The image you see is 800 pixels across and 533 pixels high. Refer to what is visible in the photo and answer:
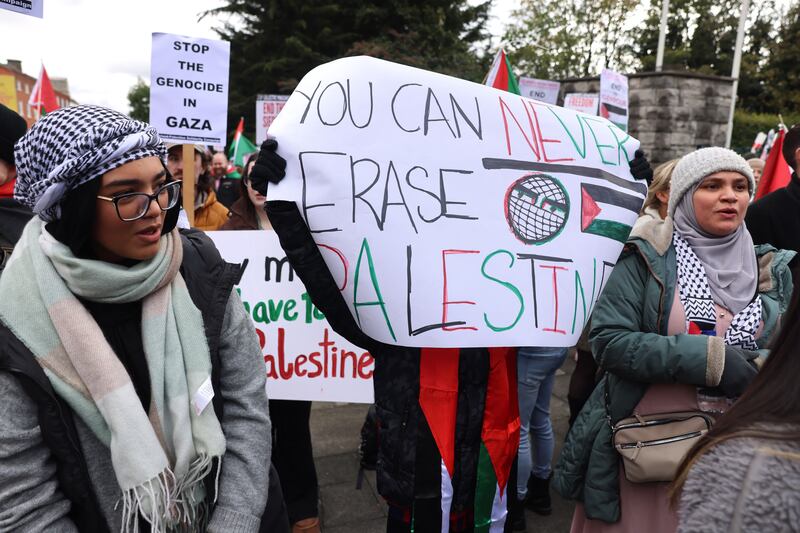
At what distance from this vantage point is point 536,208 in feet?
5.44

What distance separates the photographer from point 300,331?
2.68 m

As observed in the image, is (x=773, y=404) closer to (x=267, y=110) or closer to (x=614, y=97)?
(x=614, y=97)

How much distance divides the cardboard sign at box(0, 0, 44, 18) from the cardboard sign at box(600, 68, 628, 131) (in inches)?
204

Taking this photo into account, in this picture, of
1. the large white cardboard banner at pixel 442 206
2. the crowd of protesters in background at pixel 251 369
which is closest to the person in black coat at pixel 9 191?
the crowd of protesters in background at pixel 251 369

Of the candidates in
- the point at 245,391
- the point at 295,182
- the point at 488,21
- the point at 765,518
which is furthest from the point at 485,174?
the point at 488,21

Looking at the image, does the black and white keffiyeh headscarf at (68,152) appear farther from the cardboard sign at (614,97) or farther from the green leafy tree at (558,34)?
the green leafy tree at (558,34)

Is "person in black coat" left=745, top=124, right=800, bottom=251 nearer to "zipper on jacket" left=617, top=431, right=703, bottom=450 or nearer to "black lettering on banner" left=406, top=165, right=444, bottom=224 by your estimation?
"zipper on jacket" left=617, top=431, right=703, bottom=450

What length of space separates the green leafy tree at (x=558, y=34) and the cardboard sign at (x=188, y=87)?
1723cm

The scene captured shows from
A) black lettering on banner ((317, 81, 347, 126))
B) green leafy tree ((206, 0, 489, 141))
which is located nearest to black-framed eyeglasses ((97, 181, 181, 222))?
black lettering on banner ((317, 81, 347, 126))

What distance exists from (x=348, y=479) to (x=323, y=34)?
1762cm

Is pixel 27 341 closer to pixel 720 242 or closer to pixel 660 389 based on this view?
pixel 660 389

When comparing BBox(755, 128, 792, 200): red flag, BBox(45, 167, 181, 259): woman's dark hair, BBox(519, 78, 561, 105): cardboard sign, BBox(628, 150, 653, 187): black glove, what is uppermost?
BBox(519, 78, 561, 105): cardboard sign

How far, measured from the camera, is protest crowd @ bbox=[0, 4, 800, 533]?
1098 mm

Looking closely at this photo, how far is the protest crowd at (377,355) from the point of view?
3.60ft
